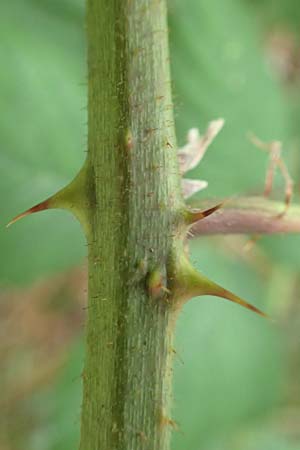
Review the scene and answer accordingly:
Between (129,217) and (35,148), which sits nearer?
(129,217)

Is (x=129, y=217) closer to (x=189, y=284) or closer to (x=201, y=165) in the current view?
(x=189, y=284)

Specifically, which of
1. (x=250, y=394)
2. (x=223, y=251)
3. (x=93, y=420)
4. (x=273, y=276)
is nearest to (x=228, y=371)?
(x=250, y=394)

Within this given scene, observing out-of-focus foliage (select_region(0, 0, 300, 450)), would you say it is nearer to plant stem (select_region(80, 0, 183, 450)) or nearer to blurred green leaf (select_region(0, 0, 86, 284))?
blurred green leaf (select_region(0, 0, 86, 284))

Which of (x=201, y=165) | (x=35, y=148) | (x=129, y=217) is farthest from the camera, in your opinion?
(x=201, y=165)

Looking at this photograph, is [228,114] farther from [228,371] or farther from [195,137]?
[195,137]

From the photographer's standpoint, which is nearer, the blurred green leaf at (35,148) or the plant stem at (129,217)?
the plant stem at (129,217)

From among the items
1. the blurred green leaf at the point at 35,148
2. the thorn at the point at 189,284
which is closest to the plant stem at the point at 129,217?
the thorn at the point at 189,284

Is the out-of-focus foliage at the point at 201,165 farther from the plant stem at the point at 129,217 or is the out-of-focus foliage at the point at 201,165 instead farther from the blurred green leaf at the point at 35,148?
the plant stem at the point at 129,217

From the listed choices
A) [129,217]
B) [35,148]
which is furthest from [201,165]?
[129,217]
